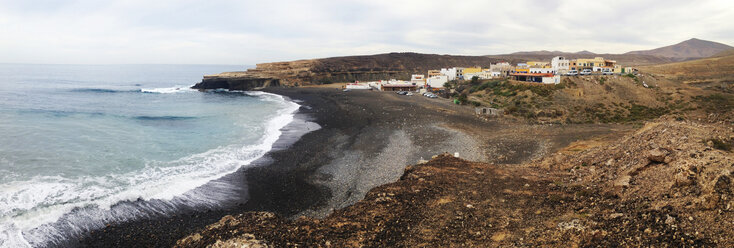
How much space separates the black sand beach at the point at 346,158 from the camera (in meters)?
10.7

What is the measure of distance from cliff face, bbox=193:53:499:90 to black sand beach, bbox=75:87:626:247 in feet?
172

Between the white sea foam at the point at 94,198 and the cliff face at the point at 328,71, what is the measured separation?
6233 centimetres

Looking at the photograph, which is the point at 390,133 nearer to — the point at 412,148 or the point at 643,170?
the point at 412,148

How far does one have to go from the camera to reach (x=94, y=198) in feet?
40.6

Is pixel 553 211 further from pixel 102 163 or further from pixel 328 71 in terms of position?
pixel 328 71

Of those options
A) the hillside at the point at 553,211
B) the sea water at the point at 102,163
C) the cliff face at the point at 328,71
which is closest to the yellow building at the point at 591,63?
the sea water at the point at 102,163

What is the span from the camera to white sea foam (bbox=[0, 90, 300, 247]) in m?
10.3

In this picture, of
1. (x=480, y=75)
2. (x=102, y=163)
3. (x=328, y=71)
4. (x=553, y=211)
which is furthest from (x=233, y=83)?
(x=553, y=211)

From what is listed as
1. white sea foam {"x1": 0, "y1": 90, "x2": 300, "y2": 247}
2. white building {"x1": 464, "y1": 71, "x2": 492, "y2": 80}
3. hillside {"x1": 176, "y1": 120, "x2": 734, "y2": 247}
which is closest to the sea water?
white sea foam {"x1": 0, "y1": 90, "x2": 300, "y2": 247}

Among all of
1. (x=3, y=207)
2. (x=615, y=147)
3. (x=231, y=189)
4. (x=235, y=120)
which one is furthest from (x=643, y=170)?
(x=235, y=120)

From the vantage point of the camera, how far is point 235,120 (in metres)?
31.1

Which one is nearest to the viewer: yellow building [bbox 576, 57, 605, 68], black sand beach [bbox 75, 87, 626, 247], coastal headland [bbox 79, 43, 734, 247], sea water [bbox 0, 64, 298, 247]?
coastal headland [bbox 79, 43, 734, 247]

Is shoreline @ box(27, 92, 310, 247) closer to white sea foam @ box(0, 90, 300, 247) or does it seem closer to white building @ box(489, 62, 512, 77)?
white sea foam @ box(0, 90, 300, 247)

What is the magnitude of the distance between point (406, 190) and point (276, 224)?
352 centimetres
